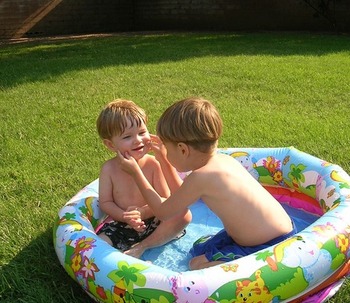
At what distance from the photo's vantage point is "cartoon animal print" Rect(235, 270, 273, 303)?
81.5 inches

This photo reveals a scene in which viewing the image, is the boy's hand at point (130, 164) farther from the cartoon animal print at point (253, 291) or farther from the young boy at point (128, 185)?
the cartoon animal print at point (253, 291)

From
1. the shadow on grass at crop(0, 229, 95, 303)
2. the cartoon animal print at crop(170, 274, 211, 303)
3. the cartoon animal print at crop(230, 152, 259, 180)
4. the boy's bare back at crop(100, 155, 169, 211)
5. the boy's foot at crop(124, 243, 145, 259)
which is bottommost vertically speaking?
the boy's foot at crop(124, 243, 145, 259)

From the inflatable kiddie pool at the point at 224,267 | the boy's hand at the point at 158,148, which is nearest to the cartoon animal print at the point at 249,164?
the inflatable kiddie pool at the point at 224,267

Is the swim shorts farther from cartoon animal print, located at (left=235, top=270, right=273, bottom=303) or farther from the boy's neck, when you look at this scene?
cartoon animal print, located at (left=235, top=270, right=273, bottom=303)

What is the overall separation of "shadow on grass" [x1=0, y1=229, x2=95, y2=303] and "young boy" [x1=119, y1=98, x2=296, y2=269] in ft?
1.93

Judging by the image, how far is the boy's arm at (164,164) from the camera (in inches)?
112

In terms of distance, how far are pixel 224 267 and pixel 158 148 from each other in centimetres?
92

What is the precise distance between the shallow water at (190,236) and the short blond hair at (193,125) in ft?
2.67

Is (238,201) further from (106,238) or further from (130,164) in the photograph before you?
(106,238)

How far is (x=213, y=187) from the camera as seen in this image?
2354 mm

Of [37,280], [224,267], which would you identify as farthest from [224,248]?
[37,280]

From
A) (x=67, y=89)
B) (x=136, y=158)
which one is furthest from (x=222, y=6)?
(x=136, y=158)

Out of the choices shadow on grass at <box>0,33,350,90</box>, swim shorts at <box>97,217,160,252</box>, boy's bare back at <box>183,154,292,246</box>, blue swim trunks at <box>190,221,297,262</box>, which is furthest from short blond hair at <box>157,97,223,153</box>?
shadow on grass at <box>0,33,350,90</box>

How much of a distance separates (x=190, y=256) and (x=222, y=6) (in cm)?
1357
